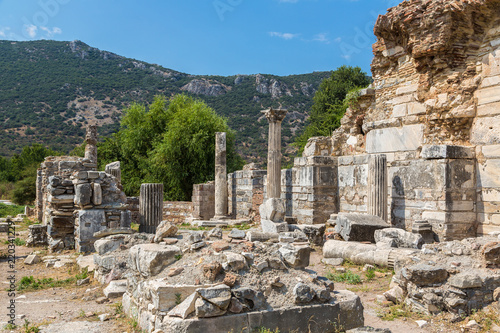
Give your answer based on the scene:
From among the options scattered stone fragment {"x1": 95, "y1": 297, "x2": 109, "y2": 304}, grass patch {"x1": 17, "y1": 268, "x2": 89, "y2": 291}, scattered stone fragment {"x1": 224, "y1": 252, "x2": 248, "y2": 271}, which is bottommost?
grass patch {"x1": 17, "y1": 268, "x2": 89, "y2": 291}

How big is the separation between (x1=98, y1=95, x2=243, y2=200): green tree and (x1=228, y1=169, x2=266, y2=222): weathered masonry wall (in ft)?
18.4

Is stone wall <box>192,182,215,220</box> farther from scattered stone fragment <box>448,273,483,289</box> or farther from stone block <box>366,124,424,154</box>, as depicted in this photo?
scattered stone fragment <box>448,273,483,289</box>

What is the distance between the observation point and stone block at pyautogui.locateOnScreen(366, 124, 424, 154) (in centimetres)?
1012

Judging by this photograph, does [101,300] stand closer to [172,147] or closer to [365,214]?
[365,214]

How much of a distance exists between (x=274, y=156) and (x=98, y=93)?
51.4 meters

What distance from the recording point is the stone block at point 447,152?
27.2 ft

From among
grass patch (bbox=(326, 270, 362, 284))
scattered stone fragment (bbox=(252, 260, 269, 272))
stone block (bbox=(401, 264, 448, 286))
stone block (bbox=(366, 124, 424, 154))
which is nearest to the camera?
scattered stone fragment (bbox=(252, 260, 269, 272))

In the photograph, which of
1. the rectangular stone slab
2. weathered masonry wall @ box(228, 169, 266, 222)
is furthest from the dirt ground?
weathered masonry wall @ box(228, 169, 266, 222)

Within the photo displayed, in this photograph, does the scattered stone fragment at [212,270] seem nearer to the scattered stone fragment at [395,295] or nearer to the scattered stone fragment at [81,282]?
the scattered stone fragment at [395,295]

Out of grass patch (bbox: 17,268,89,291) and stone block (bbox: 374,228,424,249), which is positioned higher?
stone block (bbox: 374,228,424,249)

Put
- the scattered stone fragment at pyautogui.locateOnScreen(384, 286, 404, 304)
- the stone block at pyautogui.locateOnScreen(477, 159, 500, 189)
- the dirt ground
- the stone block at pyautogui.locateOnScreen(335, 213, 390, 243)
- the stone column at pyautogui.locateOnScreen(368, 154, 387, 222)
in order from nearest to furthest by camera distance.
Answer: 1. the dirt ground
2. the scattered stone fragment at pyautogui.locateOnScreen(384, 286, 404, 304)
3. the stone block at pyautogui.locateOnScreen(477, 159, 500, 189)
4. the stone block at pyautogui.locateOnScreen(335, 213, 390, 243)
5. the stone column at pyautogui.locateOnScreen(368, 154, 387, 222)

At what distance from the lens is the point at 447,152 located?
327 inches

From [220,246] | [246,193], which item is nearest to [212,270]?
[220,246]

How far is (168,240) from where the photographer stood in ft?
18.7
